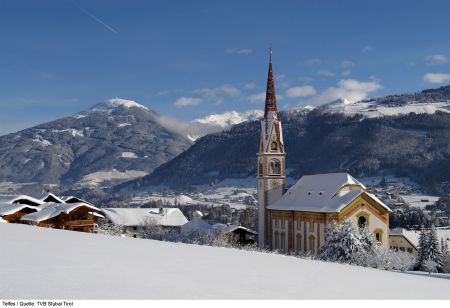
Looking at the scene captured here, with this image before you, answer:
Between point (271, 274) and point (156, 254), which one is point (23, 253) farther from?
point (271, 274)

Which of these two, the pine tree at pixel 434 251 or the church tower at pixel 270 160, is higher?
the church tower at pixel 270 160

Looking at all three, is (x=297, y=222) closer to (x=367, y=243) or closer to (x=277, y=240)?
(x=277, y=240)

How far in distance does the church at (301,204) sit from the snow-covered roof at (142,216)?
23075mm

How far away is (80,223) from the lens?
52500mm

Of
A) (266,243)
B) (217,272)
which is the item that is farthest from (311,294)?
(266,243)

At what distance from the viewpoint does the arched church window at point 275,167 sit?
240 feet

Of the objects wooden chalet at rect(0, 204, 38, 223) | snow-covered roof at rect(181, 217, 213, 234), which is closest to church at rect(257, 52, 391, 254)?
snow-covered roof at rect(181, 217, 213, 234)

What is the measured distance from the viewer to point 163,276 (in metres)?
13.2

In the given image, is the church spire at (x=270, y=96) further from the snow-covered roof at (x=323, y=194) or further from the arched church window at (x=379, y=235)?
the arched church window at (x=379, y=235)

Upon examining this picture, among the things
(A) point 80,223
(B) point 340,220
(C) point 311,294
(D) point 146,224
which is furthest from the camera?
(D) point 146,224

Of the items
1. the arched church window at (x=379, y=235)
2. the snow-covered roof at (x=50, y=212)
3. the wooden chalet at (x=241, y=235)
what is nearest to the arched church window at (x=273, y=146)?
the wooden chalet at (x=241, y=235)

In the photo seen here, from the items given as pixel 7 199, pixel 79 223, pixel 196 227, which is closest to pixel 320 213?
pixel 196 227

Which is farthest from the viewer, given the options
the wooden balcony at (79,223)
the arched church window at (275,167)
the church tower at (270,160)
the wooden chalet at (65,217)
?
the arched church window at (275,167)
